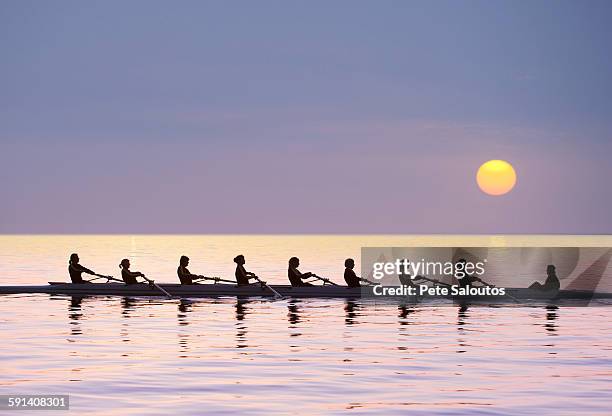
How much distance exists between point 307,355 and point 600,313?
1803cm

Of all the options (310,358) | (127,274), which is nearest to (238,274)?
(127,274)

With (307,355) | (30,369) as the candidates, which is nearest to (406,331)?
(307,355)

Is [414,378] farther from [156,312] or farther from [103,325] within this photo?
[156,312]

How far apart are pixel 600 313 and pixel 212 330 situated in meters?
16.3

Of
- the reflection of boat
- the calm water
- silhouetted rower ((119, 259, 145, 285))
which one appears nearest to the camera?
the calm water

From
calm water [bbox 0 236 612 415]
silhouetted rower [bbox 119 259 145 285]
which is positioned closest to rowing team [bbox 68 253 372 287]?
silhouetted rower [bbox 119 259 145 285]

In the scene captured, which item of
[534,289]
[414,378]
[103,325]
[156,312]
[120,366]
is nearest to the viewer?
[414,378]

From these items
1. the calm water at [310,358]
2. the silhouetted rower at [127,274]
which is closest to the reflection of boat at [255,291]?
the silhouetted rower at [127,274]

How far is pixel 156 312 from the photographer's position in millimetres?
38750

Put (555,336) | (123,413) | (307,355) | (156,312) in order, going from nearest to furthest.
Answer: (123,413) < (307,355) < (555,336) < (156,312)

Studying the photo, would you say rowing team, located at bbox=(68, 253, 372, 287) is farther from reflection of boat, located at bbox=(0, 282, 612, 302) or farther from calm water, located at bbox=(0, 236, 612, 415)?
calm water, located at bbox=(0, 236, 612, 415)

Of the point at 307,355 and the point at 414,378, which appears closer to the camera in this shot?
the point at 414,378

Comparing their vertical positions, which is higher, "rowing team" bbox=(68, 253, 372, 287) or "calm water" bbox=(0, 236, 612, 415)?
"rowing team" bbox=(68, 253, 372, 287)

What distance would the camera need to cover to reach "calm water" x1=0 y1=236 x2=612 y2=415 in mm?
18844
